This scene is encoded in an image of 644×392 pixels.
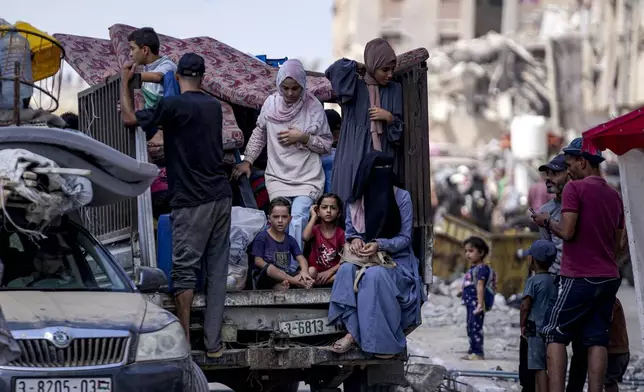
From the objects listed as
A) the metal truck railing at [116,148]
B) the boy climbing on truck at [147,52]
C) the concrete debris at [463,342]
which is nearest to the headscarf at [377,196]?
the metal truck railing at [116,148]

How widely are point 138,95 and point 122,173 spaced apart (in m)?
2.04

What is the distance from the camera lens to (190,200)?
9344 mm

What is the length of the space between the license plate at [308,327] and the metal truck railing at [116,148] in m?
1.01

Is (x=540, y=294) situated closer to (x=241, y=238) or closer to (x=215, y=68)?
(x=241, y=238)

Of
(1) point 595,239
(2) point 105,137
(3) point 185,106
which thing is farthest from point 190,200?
(1) point 595,239

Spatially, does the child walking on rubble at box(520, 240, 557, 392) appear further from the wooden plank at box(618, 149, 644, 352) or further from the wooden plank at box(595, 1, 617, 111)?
the wooden plank at box(595, 1, 617, 111)

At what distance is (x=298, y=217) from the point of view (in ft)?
34.6

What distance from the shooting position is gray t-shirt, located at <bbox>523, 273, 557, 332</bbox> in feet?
32.8

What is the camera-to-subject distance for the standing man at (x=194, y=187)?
9.23 m

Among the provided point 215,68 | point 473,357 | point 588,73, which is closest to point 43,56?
point 215,68

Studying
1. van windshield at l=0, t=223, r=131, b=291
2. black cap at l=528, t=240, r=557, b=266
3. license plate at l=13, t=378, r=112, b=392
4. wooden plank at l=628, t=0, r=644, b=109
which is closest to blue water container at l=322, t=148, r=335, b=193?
black cap at l=528, t=240, r=557, b=266

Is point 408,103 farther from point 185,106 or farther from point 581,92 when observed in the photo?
point 581,92

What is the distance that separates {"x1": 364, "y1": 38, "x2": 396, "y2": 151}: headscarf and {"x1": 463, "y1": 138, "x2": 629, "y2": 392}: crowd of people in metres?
1.37

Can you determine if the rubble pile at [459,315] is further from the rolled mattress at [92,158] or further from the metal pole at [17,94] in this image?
the rolled mattress at [92,158]
